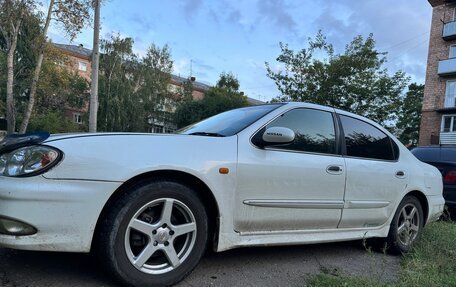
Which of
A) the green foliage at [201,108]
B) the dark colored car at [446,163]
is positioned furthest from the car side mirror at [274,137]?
the green foliage at [201,108]

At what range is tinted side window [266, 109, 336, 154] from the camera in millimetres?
3663

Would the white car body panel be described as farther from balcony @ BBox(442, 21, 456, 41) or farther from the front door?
balcony @ BBox(442, 21, 456, 41)

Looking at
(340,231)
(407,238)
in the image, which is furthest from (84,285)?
(407,238)

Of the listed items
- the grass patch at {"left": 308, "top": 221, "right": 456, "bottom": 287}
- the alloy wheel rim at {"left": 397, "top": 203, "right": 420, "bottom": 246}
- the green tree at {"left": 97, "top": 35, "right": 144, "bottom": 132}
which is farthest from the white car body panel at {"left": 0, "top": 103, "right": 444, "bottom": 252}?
the green tree at {"left": 97, "top": 35, "right": 144, "bottom": 132}

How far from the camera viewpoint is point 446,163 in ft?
23.3

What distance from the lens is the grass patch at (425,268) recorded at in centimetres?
316

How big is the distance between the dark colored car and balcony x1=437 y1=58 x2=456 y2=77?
24587 millimetres

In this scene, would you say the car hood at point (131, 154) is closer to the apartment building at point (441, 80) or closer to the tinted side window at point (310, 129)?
the tinted side window at point (310, 129)

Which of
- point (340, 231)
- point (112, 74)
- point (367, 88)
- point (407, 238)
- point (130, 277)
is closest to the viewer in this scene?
point (130, 277)

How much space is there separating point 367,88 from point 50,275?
26668mm

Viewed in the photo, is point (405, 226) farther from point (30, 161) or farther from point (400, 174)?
point (30, 161)

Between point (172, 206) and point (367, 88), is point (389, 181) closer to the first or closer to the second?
point (172, 206)

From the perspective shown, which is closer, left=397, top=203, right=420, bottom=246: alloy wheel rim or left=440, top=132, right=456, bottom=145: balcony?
left=397, top=203, right=420, bottom=246: alloy wheel rim

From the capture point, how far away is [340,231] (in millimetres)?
3945
